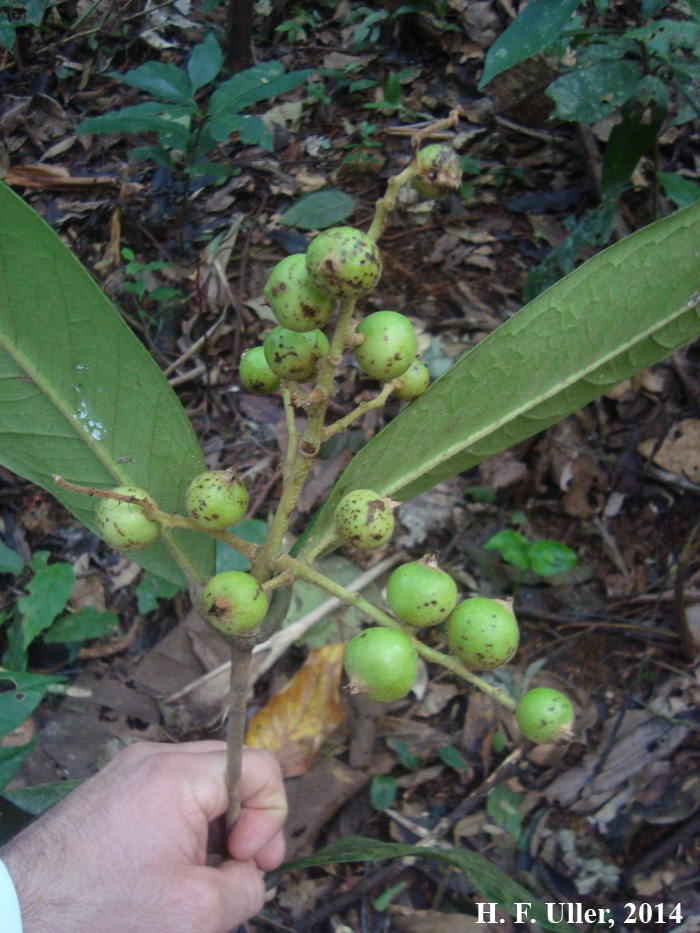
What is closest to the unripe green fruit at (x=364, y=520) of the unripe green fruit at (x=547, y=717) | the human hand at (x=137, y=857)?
the unripe green fruit at (x=547, y=717)

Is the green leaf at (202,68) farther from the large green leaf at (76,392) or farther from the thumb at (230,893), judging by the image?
the thumb at (230,893)

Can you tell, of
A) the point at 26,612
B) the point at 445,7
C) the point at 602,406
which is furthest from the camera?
the point at 445,7

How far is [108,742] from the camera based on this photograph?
3043 millimetres

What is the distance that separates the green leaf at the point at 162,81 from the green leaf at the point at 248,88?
Answer: 141mm

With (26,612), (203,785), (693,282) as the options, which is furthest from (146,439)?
(26,612)

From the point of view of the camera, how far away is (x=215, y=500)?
1.38 meters

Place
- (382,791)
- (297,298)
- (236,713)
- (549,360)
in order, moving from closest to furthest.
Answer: (297,298) < (549,360) < (236,713) < (382,791)

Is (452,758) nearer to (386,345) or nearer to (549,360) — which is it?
(549,360)

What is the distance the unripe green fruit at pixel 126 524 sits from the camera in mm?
1407

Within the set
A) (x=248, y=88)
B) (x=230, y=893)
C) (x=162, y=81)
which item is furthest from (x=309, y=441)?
(x=162, y=81)

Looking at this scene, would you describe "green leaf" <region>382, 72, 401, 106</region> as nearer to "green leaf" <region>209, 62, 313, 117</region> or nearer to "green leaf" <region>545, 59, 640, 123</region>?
"green leaf" <region>209, 62, 313, 117</region>

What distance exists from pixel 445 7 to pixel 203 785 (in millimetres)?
5720

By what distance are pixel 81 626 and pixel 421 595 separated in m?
2.29

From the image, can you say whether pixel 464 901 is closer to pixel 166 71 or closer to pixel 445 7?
pixel 166 71
